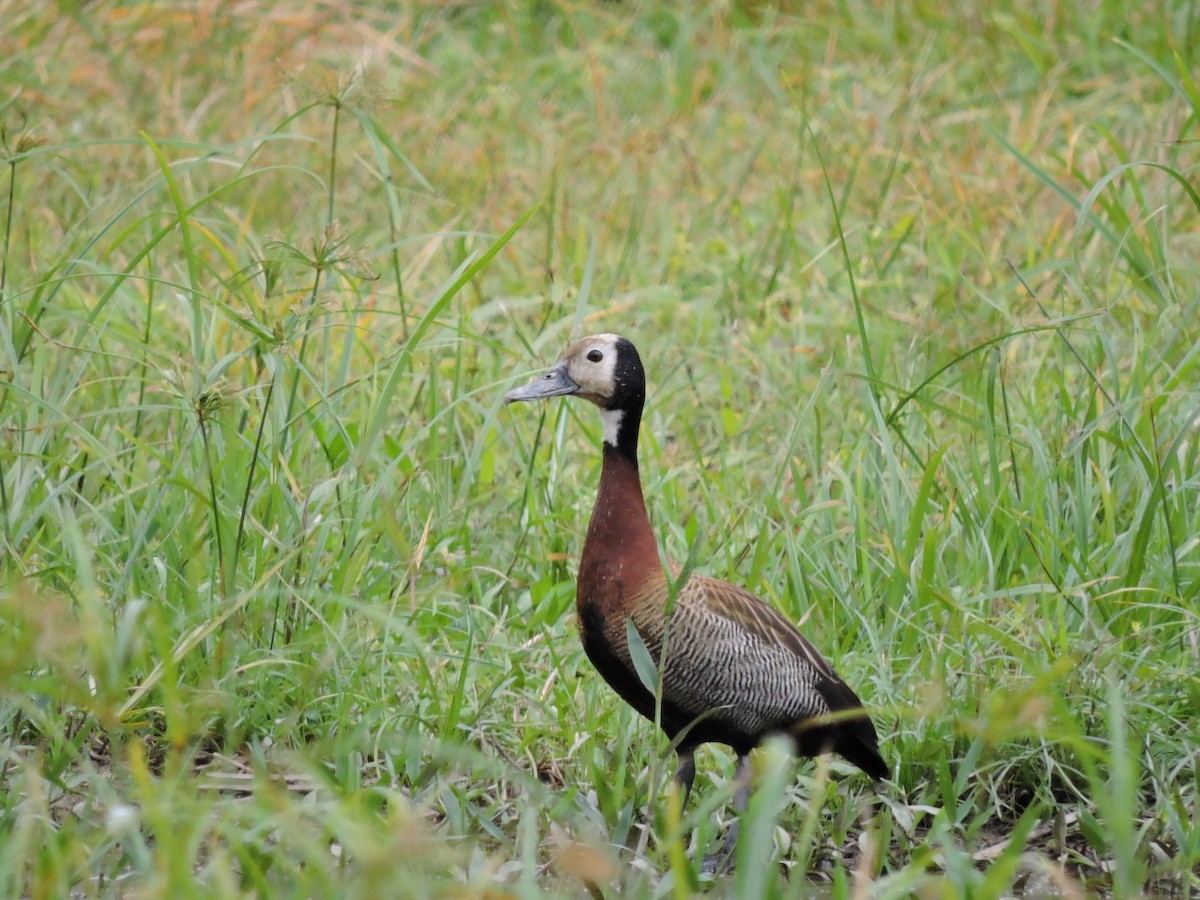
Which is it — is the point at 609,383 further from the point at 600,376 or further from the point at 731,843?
the point at 731,843

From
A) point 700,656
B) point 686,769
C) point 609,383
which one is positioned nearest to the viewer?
point 700,656

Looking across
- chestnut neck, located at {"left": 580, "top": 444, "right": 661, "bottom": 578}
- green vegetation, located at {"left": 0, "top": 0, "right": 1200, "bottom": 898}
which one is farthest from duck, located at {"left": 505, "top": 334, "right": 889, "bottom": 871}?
green vegetation, located at {"left": 0, "top": 0, "right": 1200, "bottom": 898}

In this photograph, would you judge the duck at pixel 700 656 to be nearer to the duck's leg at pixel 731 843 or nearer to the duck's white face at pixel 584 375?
the duck's leg at pixel 731 843

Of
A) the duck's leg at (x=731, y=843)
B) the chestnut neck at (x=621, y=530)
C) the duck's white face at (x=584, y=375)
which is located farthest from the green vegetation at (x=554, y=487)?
the chestnut neck at (x=621, y=530)

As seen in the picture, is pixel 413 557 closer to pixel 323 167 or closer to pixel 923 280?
pixel 923 280

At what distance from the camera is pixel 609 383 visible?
3.62m

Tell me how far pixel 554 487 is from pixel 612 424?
0.93 meters

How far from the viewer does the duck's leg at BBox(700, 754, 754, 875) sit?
10.9 feet

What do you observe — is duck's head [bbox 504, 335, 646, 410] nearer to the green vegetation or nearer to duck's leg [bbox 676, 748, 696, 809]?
the green vegetation

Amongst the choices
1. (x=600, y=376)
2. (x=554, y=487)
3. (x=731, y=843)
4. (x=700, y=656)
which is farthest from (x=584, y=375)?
(x=731, y=843)

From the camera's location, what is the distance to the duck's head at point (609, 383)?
3600 mm

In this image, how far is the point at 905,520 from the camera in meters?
4.14

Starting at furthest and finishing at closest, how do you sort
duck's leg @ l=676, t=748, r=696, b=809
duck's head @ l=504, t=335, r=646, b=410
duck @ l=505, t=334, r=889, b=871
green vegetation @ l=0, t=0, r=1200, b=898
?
duck's head @ l=504, t=335, r=646, b=410
duck's leg @ l=676, t=748, r=696, b=809
duck @ l=505, t=334, r=889, b=871
green vegetation @ l=0, t=0, r=1200, b=898

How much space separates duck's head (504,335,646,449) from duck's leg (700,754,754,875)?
0.75 metres
